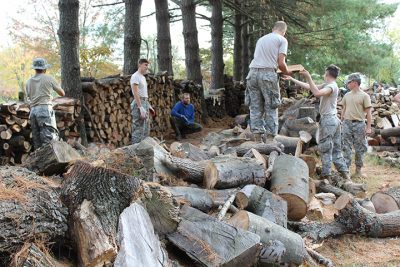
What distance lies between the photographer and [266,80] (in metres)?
7.30

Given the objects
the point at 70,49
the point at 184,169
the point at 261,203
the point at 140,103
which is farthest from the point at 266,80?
the point at 70,49

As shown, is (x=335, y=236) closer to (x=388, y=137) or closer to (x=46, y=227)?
(x=46, y=227)

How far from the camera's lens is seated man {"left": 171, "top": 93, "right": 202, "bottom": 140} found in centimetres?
1165

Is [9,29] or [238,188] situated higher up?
[9,29]

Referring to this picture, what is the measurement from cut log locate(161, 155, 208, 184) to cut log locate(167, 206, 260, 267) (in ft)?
4.78

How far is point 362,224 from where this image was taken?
16.1 feet

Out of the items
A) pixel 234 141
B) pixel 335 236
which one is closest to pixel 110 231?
pixel 335 236

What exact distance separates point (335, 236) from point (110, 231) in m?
2.76

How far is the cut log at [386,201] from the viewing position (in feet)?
18.5

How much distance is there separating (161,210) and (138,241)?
1.96 feet

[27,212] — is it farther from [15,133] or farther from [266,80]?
[266,80]

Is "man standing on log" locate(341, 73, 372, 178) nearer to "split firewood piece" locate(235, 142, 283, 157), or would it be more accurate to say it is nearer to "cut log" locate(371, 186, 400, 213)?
"split firewood piece" locate(235, 142, 283, 157)

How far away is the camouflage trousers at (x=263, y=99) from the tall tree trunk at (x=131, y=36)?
430 cm

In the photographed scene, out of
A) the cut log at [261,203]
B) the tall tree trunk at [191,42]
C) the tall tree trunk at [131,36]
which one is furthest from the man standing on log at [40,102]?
the tall tree trunk at [191,42]
